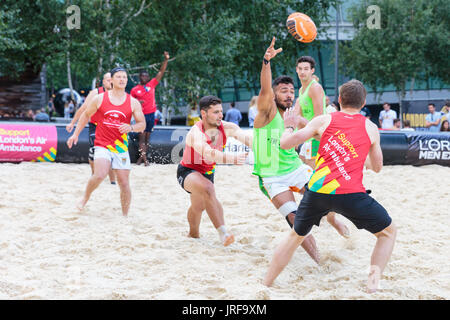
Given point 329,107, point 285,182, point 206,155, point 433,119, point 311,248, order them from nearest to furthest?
1. point 311,248
2. point 285,182
3. point 206,155
4. point 329,107
5. point 433,119

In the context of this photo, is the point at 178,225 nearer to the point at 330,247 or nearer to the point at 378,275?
the point at 330,247

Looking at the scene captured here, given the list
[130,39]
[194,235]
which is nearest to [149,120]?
[194,235]

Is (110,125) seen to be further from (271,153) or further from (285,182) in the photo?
(285,182)

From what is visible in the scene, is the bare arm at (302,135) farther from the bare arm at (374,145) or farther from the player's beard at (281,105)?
the player's beard at (281,105)

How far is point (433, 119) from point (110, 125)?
39.8 ft

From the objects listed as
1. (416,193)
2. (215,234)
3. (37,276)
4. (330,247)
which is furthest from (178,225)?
(416,193)

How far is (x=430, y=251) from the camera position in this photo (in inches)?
205

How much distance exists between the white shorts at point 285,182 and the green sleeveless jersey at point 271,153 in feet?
0.12

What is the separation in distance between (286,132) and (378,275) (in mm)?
1211

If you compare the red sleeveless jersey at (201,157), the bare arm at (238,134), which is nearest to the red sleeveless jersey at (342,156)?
the bare arm at (238,134)

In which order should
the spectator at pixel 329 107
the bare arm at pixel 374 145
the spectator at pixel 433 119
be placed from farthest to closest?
the spectator at pixel 433 119 → the spectator at pixel 329 107 → the bare arm at pixel 374 145

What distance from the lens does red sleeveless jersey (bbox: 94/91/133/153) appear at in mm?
6270

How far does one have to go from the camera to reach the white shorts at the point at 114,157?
6234mm

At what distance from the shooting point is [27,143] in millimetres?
10727
